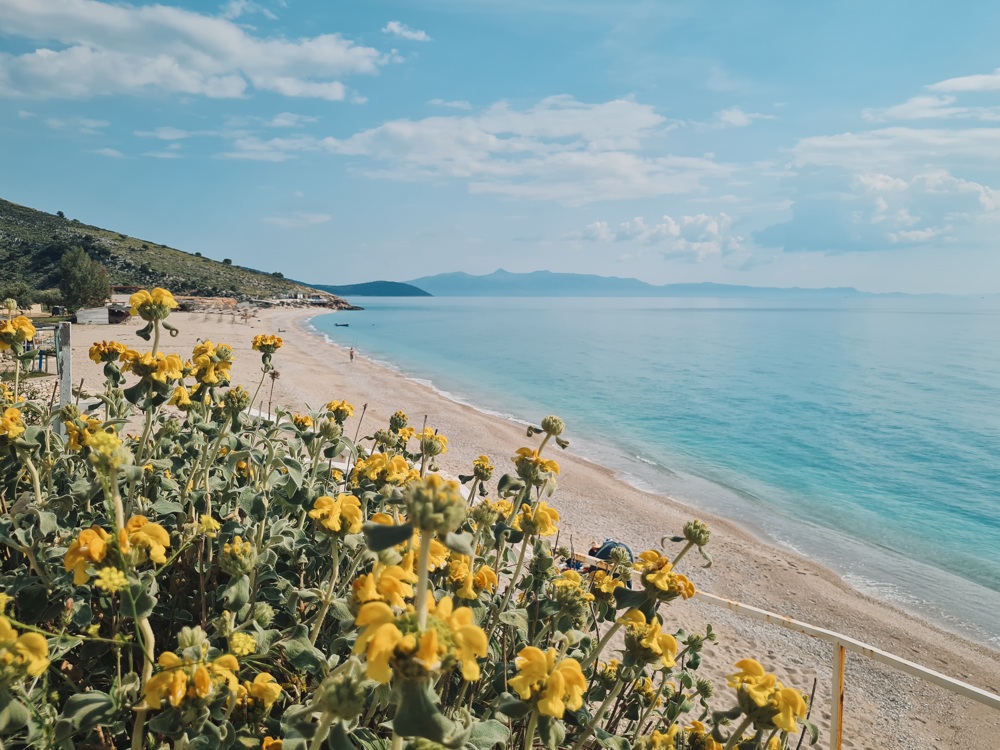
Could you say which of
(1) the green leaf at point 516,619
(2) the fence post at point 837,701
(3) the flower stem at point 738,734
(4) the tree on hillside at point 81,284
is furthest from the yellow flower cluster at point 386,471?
(4) the tree on hillside at point 81,284

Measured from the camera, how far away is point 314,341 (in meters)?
41.9

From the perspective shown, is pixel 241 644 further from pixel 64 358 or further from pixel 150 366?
pixel 64 358

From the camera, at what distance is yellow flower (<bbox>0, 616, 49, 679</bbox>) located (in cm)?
109

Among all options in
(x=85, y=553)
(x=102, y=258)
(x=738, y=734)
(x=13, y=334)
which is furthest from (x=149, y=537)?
(x=102, y=258)

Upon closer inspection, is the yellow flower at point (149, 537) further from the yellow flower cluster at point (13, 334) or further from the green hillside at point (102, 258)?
the green hillside at point (102, 258)

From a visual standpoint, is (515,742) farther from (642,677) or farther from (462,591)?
(462,591)

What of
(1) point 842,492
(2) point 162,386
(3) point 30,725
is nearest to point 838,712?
(3) point 30,725

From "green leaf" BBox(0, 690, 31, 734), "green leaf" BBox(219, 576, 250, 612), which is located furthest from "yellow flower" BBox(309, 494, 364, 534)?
"green leaf" BBox(0, 690, 31, 734)

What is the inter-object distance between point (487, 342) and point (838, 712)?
56083 millimetres

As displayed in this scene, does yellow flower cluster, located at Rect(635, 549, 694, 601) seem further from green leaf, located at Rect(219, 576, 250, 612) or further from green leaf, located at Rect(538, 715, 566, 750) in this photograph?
green leaf, located at Rect(219, 576, 250, 612)

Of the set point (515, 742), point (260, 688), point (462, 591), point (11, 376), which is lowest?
point (515, 742)

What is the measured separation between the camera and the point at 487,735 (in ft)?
4.46

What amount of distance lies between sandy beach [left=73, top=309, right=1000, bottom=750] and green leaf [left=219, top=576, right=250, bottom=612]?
11.7ft

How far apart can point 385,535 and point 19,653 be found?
0.86 meters
